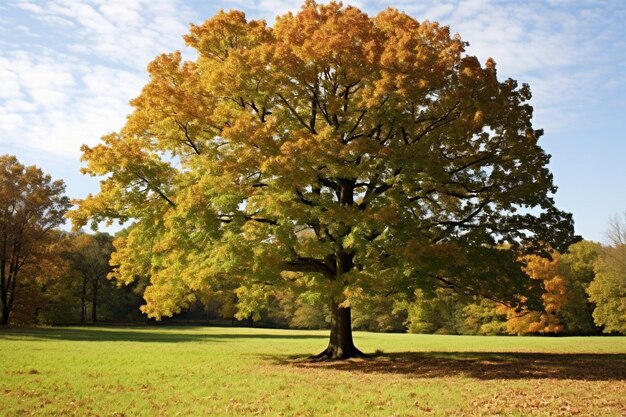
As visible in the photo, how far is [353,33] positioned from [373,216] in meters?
6.45

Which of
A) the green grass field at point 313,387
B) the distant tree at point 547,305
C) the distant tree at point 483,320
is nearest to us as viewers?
the green grass field at point 313,387

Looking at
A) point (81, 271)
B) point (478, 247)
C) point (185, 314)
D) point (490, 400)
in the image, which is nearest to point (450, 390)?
point (490, 400)

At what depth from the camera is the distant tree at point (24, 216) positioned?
164 feet

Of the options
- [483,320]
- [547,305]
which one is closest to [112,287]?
[483,320]

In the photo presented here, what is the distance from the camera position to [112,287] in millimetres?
80750

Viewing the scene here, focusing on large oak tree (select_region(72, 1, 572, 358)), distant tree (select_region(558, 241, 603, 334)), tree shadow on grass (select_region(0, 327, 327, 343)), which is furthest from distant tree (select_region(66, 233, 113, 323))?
distant tree (select_region(558, 241, 603, 334))

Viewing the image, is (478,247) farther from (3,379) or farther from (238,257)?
(3,379)

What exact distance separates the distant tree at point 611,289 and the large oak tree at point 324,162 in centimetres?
3943

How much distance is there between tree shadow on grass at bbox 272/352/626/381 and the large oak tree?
2837 mm

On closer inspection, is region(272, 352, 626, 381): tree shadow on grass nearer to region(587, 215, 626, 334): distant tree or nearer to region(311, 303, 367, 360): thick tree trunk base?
region(311, 303, 367, 360): thick tree trunk base

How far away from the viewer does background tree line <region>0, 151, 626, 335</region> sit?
167 feet

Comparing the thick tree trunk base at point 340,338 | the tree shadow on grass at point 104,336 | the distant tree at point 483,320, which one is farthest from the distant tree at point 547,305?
the thick tree trunk base at point 340,338

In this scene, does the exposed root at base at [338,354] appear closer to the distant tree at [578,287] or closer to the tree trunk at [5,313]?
the tree trunk at [5,313]

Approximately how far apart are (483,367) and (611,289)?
4636cm
